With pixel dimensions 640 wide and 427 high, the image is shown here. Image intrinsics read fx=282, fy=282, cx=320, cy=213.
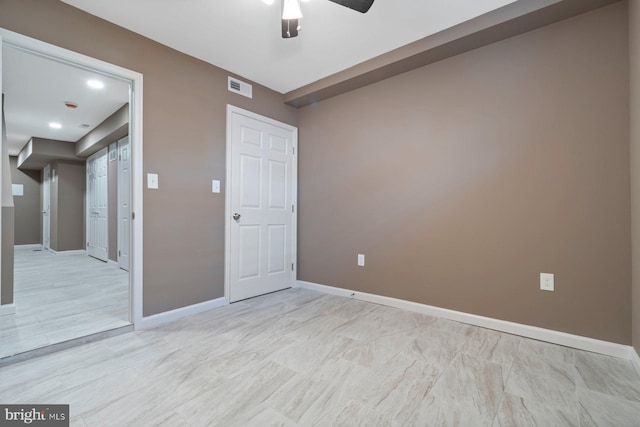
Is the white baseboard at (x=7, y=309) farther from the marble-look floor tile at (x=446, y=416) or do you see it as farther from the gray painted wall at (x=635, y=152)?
the gray painted wall at (x=635, y=152)

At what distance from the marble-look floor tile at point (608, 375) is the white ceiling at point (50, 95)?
4.11 meters

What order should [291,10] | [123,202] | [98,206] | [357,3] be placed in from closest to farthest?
[357,3] < [291,10] < [123,202] < [98,206]

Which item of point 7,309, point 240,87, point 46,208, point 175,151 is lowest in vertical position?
point 7,309

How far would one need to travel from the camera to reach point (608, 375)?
66.8 inches

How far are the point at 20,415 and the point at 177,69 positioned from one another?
2660mm

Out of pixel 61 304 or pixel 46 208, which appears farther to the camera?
pixel 46 208

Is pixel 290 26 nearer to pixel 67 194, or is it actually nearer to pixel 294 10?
pixel 294 10

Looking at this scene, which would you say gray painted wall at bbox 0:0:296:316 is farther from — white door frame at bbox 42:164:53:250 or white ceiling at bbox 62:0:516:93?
white door frame at bbox 42:164:53:250

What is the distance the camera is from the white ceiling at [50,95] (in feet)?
9.71

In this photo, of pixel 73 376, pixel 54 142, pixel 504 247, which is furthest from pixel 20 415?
pixel 54 142

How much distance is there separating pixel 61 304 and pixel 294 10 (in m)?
3.49

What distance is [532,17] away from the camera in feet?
6.75

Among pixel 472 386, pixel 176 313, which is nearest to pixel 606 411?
pixel 472 386

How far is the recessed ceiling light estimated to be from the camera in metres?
3.31
